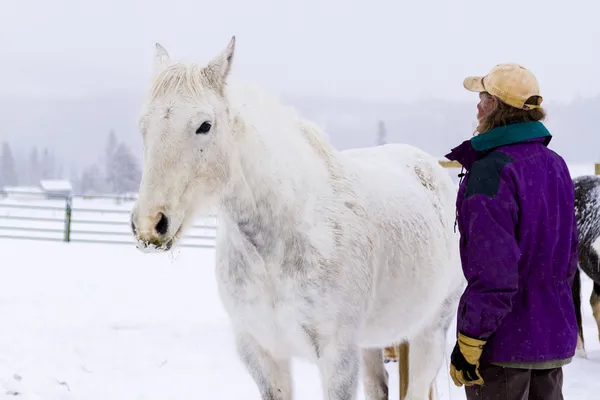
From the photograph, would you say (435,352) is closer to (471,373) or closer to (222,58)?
(471,373)

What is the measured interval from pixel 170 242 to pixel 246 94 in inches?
35.7

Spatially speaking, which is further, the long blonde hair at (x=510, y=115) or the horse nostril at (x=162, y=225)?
the horse nostril at (x=162, y=225)

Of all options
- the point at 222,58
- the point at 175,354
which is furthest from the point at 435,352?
the point at 175,354

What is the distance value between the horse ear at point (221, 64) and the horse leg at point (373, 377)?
221 cm

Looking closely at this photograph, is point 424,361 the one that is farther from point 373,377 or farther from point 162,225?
point 162,225

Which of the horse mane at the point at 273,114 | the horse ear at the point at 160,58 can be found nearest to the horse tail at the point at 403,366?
the horse mane at the point at 273,114

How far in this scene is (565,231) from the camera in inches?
79.2

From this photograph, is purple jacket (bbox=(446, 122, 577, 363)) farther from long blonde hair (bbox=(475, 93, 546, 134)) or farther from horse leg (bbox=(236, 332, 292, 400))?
horse leg (bbox=(236, 332, 292, 400))

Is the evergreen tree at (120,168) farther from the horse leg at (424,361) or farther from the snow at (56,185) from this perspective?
the horse leg at (424,361)

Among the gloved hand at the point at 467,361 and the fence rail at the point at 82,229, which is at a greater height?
the gloved hand at the point at 467,361

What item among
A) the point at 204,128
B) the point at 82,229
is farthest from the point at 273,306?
the point at 82,229

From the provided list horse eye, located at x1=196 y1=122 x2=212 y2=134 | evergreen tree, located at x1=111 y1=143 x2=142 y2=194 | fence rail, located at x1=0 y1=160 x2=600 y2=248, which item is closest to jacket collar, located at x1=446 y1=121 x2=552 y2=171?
horse eye, located at x1=196 y1=122 x2=212 y2=134

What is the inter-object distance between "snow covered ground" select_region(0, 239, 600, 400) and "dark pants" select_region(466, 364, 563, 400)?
1.06 meters

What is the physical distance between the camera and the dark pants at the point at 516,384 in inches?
77.0
